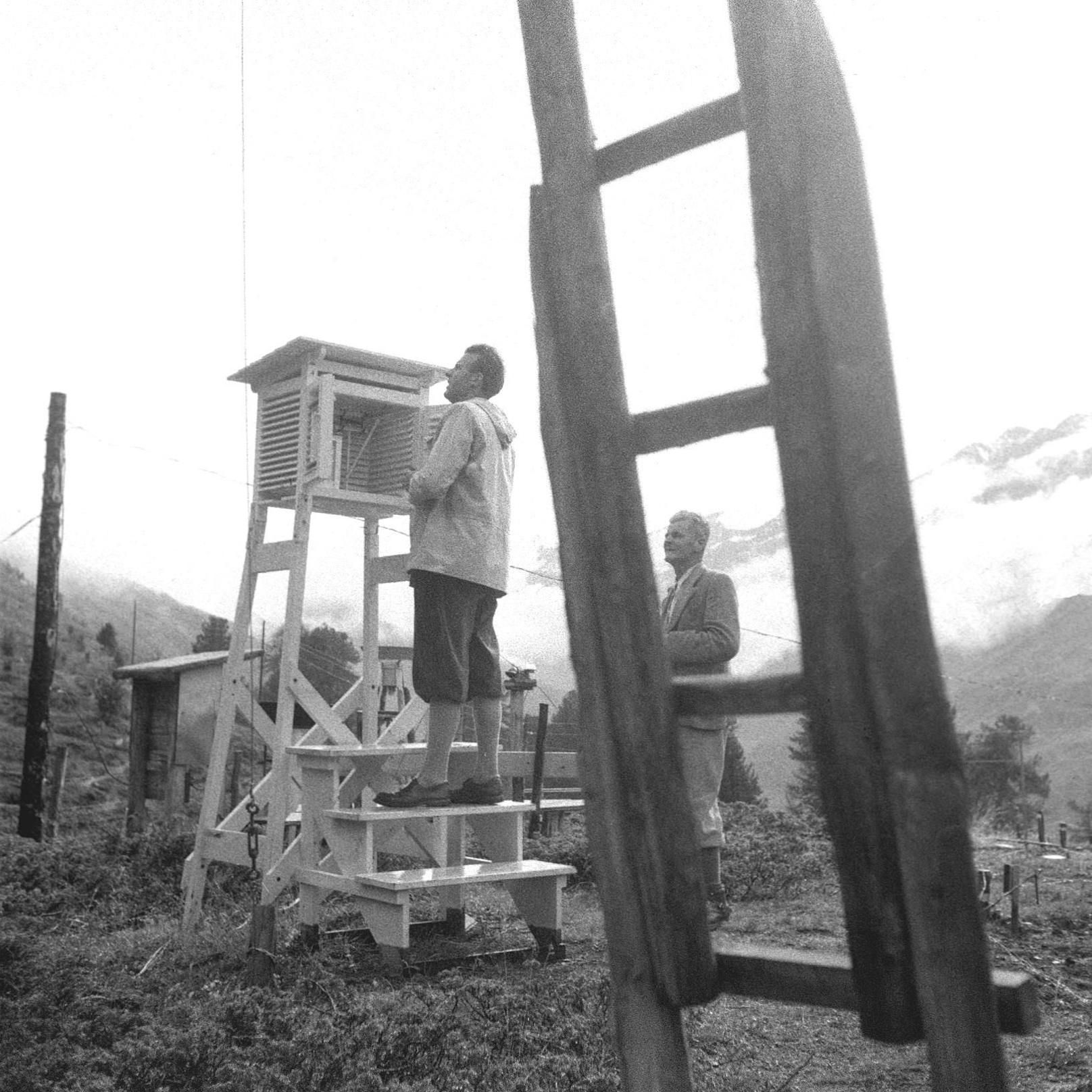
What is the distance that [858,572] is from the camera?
1.54 metres

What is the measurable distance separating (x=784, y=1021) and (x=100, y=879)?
4988 mm

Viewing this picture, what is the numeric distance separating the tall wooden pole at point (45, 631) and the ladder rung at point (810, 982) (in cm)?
1231

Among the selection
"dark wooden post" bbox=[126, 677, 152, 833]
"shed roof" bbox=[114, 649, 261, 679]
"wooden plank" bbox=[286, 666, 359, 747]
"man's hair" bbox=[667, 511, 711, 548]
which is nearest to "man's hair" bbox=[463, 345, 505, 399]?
"man's hair" bbox=[667, 511, 711, 548]

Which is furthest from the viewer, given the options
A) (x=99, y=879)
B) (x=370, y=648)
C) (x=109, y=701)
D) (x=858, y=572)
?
(x=109, y=701)

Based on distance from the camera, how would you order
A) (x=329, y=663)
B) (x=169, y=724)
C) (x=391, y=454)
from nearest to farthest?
(x=391, y=454) → (x=169, y=724) → (x=329, y=663)

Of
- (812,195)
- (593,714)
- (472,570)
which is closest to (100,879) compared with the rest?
(472,570)

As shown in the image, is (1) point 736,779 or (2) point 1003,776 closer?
(1) point 736,779

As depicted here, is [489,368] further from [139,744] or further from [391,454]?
[139,744]

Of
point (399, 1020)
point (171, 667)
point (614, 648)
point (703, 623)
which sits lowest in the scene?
point (399, 1020)

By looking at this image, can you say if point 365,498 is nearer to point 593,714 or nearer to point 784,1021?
point 784,1021

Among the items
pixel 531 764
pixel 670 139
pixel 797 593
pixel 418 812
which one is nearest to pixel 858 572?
pixel 797 593

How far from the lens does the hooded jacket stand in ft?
15.1

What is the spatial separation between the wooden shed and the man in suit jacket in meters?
6.46

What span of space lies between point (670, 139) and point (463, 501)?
2.98 metres
